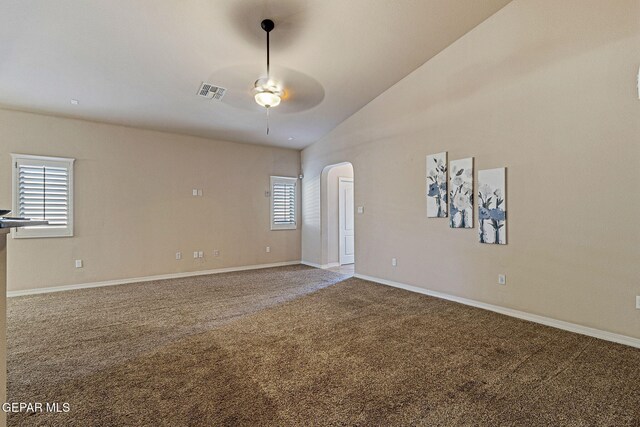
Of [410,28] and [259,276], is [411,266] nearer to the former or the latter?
[259,276]

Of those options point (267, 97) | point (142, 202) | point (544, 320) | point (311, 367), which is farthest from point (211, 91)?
point (544, 320)

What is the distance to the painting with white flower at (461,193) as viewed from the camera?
4359 mm

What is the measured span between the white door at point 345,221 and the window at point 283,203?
1.20 meters

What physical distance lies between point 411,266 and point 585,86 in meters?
3.19

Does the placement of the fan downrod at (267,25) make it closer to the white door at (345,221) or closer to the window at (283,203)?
the window at (283,203)

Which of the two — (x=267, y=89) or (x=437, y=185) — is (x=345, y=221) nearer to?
(x=437, y=185)

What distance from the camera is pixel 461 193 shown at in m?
4.46

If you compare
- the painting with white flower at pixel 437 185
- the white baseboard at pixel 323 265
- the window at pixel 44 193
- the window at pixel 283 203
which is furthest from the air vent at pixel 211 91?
the white baseboard at pixel 323 265

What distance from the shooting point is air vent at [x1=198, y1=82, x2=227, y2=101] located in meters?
4.69

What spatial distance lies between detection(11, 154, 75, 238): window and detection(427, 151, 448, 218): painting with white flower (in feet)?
19.8

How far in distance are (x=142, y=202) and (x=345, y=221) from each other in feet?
14.9

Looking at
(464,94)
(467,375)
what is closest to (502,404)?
(467,375)

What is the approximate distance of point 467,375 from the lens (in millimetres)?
2445

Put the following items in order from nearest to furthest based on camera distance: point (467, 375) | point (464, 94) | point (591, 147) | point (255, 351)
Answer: point (467, 375), point (255, 351), point (591, 147), point (464, 94)
